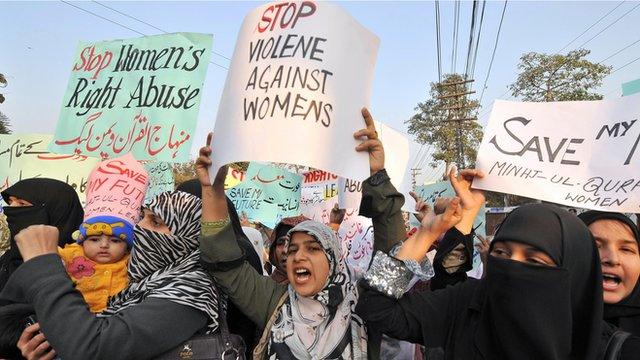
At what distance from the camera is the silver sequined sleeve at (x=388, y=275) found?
1906mm

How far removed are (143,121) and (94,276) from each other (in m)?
1.15

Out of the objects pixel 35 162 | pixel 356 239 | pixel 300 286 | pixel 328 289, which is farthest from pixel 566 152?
pixel 35 162

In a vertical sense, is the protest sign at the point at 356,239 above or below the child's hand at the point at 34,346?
above

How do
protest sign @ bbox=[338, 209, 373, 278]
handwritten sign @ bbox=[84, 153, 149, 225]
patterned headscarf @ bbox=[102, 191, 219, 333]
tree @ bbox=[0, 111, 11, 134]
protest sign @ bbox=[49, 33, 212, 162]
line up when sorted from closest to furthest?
patterned headscarf @ bbox=[102, 191, 219, 333]
handwritten sign @ bbox=[84, 153, 149, 225]
protest sign @ bbox=[49, 33, 212, 162]
protest sign @ bbox=[338, 209, 373, 278]
tree @ bbox=[0, 111, 11, 134]

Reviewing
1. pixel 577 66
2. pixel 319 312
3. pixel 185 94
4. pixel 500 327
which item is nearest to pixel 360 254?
pixel 185 94

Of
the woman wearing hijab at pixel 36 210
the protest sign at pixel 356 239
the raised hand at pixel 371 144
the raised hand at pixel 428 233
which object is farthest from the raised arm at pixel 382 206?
the protest sign at pixel 356 239

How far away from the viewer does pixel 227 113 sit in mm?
2119

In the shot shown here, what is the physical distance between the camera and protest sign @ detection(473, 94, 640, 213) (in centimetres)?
228

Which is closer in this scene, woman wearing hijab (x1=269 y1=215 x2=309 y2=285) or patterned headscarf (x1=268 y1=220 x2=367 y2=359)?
patterned headscarf (x1=268 y1=220 x2=367 y2=359)

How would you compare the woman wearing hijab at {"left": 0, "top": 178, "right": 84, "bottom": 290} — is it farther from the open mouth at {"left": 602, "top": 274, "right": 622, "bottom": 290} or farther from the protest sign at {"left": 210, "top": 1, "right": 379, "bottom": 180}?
the open mouth at {"left": 602, "top": 274, "right": 622, "bottom": 290}

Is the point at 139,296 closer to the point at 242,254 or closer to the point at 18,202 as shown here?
the point at 242,254

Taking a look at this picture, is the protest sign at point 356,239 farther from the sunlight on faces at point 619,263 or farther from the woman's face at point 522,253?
the woman's face at point 522,253

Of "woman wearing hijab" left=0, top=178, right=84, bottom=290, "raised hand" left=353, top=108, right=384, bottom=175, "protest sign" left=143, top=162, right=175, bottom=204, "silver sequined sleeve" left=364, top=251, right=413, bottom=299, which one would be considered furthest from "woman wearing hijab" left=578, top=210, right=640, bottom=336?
"protest sign" left=143, top=162, right=175, bottom=204

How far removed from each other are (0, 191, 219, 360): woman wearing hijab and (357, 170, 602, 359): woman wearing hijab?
69cm
